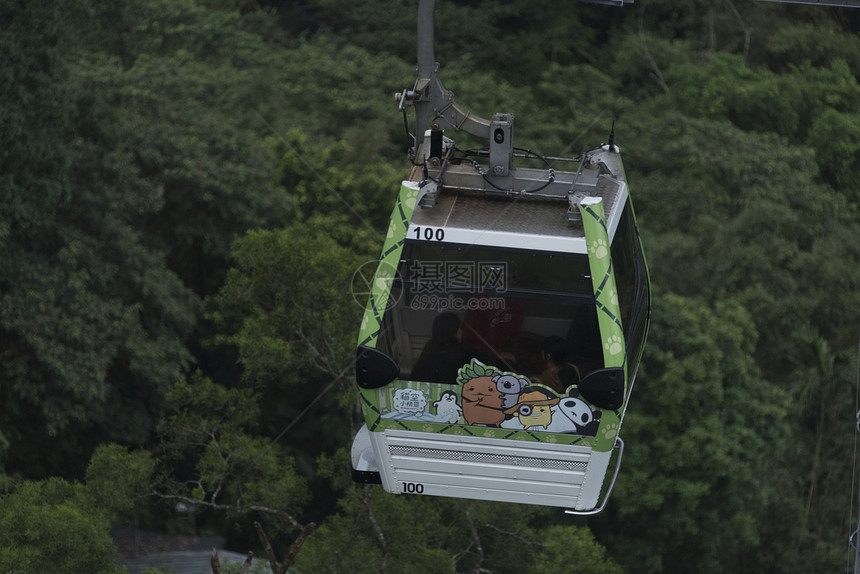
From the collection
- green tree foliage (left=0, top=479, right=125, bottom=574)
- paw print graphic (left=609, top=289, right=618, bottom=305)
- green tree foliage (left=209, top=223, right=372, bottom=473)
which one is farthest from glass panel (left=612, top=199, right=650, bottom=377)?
green tree foliage (left=0, top=479, right=125, bottom=574)

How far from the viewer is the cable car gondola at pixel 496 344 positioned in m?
7.22

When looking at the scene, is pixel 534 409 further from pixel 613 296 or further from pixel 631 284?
pixel 631 284

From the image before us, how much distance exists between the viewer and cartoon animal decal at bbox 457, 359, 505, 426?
7320 millimetres

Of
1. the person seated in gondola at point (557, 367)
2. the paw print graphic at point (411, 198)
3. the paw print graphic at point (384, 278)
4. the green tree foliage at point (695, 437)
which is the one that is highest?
the paw print graphic at point (411, 198)

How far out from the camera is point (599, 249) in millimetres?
7121

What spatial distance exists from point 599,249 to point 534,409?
1.01 metres

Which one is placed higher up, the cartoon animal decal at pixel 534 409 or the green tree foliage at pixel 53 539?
the cartoon animal decal at pixel 534 409

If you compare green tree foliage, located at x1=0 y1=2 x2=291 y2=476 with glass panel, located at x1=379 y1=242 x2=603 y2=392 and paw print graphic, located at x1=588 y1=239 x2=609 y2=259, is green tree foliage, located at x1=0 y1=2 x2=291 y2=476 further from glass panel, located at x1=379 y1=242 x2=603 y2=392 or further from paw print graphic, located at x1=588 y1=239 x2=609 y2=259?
paw print graphic, located at x1=588 y1=239 x2=609 y2=259

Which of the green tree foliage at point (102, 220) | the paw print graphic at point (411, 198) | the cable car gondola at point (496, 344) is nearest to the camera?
the cable car gondola at point (496, 344)

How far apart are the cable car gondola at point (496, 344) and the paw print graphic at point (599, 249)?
11 millimetres

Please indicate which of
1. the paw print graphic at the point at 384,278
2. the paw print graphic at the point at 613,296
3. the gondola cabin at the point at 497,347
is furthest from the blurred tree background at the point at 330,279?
the paw print graphic at the point at 613,296

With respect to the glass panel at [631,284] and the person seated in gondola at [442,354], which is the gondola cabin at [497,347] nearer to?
the person seated in gondola at [442,354]

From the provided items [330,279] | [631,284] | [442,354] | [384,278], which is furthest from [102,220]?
[442,354]

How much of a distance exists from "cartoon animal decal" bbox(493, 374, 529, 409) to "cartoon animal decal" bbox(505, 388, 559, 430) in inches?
1.5
